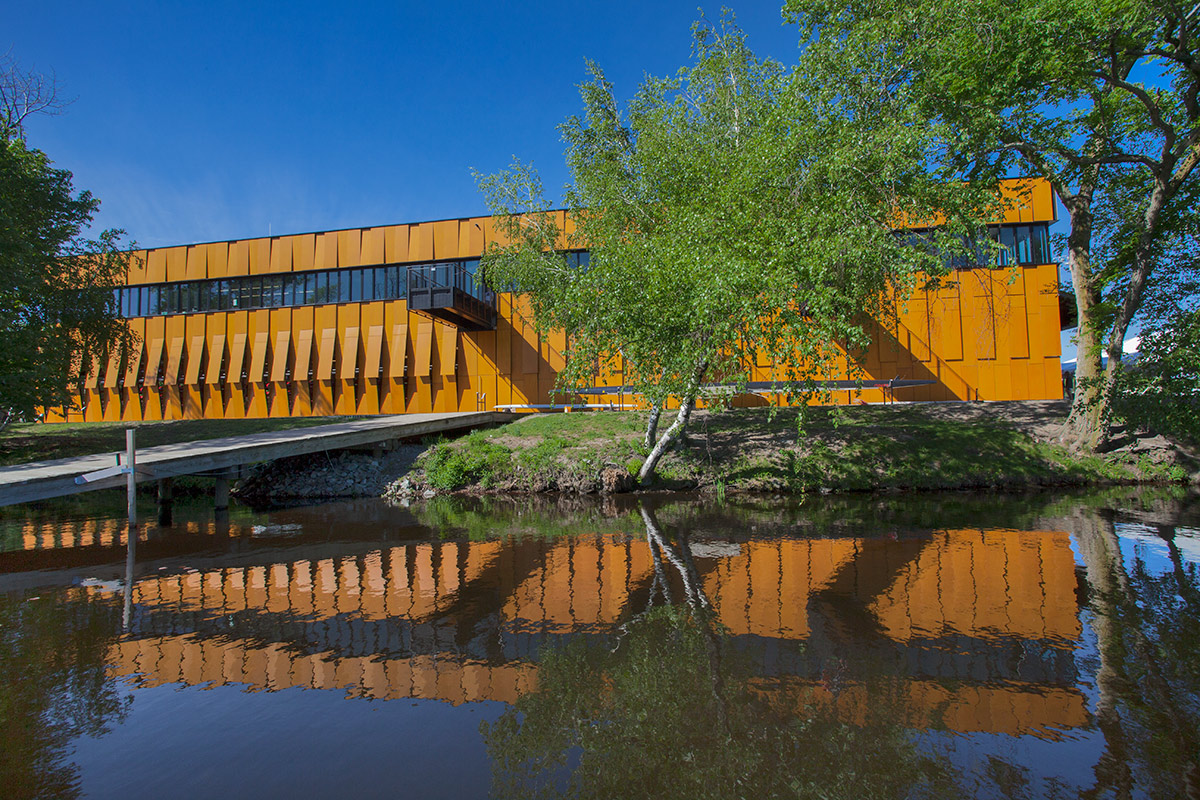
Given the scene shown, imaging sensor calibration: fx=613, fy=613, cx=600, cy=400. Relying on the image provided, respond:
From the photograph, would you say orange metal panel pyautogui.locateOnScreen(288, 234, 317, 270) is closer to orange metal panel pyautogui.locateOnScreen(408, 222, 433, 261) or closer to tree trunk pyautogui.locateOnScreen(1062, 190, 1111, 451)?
orange metal panel pyautogui.locateOnScreen(408, 222, 433, 261)

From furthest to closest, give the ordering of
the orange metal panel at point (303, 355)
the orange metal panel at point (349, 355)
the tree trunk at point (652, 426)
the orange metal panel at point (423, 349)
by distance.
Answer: the orange metal panel at point (303, 355) → the orange metal panel at point (349, 355) → the orange metal panel at point (423, 349) → the tree trunk at point (652, 426)

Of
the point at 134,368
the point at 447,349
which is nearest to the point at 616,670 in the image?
the point at 447,349

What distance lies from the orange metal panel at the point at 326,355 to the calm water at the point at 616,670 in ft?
64.5

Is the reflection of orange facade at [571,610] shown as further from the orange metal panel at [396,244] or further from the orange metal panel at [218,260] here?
the orange metal panel at [218,260]

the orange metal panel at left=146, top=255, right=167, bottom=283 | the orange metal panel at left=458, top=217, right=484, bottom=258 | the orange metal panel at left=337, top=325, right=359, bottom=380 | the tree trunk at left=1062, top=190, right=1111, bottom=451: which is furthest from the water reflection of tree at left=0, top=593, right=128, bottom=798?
the orange metal panel at left=146, top=255, right=167, bottom=283

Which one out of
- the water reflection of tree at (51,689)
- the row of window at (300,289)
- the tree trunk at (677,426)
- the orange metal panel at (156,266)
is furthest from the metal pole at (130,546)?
the orange metal panel at (156,266)

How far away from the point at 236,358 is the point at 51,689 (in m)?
27.8

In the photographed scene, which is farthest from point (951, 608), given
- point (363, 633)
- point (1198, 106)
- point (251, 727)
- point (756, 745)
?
point (1198, 106)

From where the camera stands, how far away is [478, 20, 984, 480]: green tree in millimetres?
10781

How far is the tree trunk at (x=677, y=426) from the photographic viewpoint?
12.3 metres

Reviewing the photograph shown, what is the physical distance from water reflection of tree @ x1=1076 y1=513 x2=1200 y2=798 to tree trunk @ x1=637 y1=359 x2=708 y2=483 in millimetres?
6766

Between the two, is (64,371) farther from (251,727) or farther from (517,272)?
(251,727)

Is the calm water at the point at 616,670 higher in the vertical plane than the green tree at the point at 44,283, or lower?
lower

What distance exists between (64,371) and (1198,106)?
98.0ft
